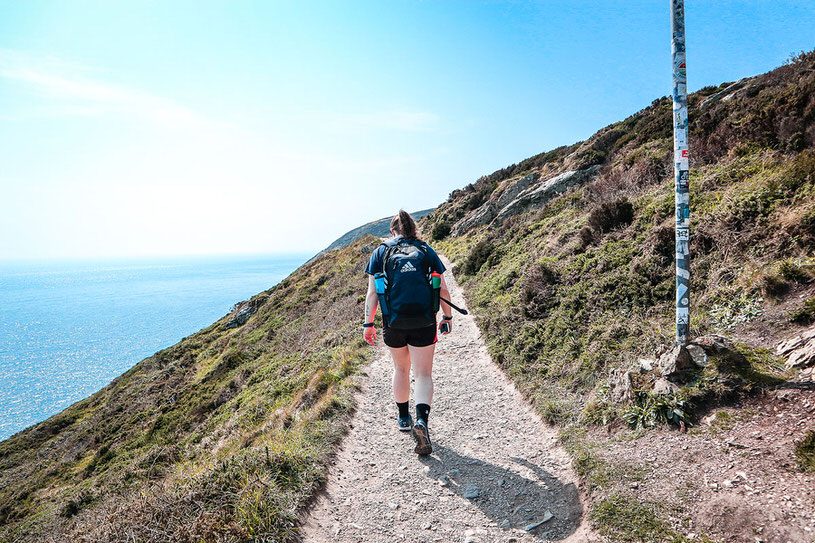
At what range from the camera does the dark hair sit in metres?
5.12

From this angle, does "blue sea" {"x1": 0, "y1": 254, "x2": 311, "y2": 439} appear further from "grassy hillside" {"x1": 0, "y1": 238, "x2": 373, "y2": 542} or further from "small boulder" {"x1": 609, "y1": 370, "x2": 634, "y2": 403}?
"small boulder" {"x1": 609, "y1": 370, "x2": 634, "y2": 403}

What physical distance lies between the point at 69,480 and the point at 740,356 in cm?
2729

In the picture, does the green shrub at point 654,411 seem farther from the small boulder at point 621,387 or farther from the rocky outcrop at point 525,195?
the rocky outcrop at point 525,195

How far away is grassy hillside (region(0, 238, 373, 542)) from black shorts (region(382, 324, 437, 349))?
1762 mm

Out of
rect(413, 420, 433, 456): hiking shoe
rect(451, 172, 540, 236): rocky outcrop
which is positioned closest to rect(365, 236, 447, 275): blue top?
rect(413, 420, 433, 456): hiking shoe

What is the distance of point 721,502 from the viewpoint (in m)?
3.13

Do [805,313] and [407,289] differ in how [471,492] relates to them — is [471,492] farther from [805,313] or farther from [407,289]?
[805,313]

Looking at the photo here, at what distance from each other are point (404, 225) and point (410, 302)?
1060mm

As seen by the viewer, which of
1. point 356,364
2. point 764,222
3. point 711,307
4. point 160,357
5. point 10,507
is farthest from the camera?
point 160,357

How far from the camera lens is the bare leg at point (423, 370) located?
4.92 meters

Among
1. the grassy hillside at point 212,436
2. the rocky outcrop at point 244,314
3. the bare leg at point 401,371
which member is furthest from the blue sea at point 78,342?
the bare leg at point 401,371

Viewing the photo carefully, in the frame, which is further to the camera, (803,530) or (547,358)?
(547,358)

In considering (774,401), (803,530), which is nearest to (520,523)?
(803,530)

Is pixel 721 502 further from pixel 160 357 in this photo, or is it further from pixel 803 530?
pixel 160 357
